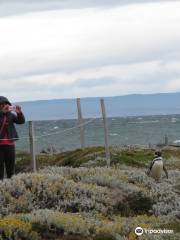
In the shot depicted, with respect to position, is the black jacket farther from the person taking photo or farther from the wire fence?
the wire fence

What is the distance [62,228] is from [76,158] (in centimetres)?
1284

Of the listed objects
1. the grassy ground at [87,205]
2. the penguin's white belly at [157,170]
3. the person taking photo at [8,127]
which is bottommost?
the grassy ground at [87,205]

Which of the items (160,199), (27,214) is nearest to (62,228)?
(27,214)

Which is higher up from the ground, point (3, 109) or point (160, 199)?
point (3, 109)

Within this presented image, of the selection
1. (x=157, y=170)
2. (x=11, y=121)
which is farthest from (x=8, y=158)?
(x=157, y=170)

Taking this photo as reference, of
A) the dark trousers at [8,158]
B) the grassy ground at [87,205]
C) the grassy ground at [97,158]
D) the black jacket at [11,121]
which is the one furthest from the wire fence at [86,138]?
the grassy ground at [87,205]

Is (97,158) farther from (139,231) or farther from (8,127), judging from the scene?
(139,231)

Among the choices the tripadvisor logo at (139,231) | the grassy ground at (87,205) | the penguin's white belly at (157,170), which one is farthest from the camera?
the penguin's white belly at (157,170)

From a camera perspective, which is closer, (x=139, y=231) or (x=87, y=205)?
(x=139, y=231)

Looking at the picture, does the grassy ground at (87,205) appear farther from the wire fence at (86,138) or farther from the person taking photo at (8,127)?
the wire fence at (86,138)

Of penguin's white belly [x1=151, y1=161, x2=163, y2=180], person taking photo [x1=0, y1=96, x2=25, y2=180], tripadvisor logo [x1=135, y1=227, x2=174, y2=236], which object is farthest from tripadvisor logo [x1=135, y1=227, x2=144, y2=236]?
penguin's white belly [x1=151, y1=161, x2=163, y2=180]

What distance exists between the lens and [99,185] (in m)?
14.9

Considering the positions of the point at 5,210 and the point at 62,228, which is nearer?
the point at 62,228

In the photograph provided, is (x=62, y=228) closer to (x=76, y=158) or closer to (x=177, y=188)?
(x=177, y=188)
